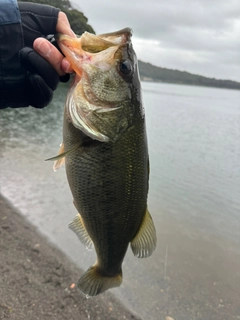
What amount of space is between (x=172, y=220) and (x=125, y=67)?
8.08m

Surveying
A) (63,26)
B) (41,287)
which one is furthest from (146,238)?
(41,287)

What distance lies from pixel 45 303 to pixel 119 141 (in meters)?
3.77

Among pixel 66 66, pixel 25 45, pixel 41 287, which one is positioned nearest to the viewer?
pixel 66 66

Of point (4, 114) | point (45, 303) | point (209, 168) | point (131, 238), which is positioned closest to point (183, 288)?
point (45, 303)

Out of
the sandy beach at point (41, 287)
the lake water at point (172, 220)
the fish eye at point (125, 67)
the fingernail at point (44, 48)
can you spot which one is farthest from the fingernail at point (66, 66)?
the lake water at point (172, 220)

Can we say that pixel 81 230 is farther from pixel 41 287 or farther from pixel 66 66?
pixel 41 287

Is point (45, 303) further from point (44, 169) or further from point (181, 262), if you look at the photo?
point (44, 169)

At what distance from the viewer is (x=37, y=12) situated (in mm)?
2406

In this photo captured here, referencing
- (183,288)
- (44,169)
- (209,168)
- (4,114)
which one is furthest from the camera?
(4,114)

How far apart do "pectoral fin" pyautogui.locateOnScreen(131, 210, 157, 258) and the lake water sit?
3.63 meters

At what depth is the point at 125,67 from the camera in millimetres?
2248

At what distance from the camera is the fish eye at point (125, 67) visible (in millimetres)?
2225

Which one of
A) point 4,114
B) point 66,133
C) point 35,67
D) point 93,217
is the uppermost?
point 35,67

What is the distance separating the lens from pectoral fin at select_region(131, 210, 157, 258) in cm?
265
